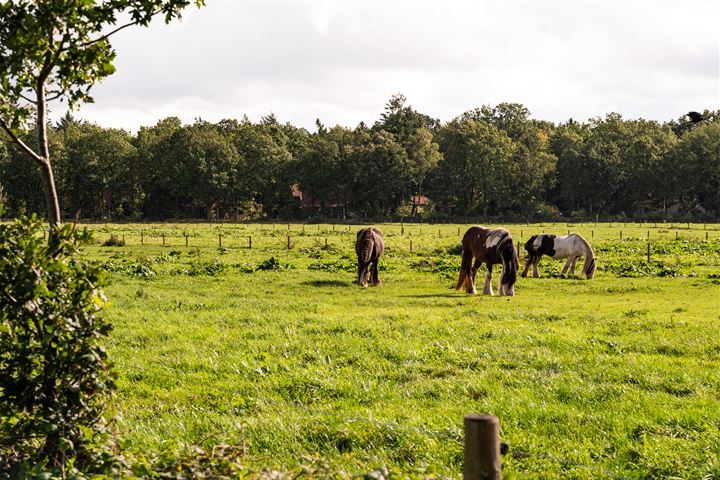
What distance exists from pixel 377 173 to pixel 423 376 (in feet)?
251

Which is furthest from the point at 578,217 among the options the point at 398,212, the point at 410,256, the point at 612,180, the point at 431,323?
the point at 431,323

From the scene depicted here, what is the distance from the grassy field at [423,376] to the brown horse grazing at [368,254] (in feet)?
8.97

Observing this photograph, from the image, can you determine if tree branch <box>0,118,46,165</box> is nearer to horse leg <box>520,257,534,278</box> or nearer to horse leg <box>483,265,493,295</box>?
horse leg <box>483,265,493,295</box>

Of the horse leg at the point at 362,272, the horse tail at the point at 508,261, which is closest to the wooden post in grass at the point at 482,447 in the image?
the horse tail at the point at 508,261

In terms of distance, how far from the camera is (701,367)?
10977mm

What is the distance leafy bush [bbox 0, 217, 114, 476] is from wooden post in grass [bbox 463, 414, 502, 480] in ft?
11.2

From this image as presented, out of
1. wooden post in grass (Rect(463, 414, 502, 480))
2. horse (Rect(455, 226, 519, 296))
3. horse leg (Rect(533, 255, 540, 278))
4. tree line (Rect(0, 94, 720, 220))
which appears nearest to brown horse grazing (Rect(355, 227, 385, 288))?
horse (Rect(455, 226, 519, 296))

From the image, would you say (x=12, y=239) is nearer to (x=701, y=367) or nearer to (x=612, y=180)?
(x=701, y=367)

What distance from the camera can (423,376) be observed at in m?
10.5

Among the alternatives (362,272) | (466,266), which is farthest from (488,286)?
(362,272)

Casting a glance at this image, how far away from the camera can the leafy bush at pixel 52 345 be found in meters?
5.61

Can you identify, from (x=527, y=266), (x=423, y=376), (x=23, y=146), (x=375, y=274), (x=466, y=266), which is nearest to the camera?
(x=23, y=146)

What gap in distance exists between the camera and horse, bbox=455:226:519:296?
22.2 metres

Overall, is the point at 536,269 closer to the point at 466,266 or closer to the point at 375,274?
the point at 466,266
